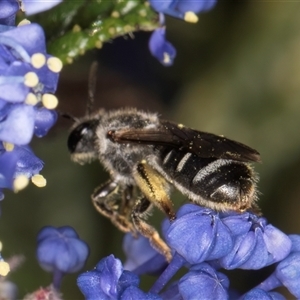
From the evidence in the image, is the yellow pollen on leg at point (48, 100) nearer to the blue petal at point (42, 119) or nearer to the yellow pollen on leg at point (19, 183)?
the blue petal at point (42, 119)

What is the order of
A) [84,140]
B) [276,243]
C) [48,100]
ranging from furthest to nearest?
[84,140], [276,243], [48,100]

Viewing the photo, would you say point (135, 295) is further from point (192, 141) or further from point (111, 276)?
point (192, 141)

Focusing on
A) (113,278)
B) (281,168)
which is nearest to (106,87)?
(281,168)

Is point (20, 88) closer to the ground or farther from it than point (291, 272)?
farther from it

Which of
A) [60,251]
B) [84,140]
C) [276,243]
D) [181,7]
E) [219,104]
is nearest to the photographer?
[276,243]

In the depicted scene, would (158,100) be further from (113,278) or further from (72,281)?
(113,278)

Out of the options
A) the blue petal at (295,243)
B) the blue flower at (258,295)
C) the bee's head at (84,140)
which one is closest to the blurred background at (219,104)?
the bee's head at (84,140)

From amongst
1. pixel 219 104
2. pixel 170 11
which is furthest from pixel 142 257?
pixel 219 104

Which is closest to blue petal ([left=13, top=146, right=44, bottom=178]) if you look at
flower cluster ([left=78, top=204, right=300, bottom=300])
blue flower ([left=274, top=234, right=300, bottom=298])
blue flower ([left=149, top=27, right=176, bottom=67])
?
flower cluster ([left=78, top=204, right=300, bottom=300])
